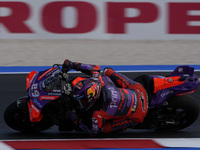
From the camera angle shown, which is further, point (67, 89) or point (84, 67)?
point (84, 67)

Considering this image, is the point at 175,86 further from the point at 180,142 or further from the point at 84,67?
the point at 84,67

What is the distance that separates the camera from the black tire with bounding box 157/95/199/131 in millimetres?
4648

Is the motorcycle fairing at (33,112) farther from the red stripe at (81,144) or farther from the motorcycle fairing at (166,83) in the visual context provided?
the motorcycle fairing at (166,83)

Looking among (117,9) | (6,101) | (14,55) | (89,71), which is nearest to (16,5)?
(14,55)

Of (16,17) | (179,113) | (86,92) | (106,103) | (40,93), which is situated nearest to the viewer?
(86,92)

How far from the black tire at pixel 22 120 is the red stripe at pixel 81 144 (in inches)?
8.8

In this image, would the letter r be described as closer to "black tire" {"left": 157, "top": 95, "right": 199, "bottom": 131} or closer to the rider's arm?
the rider's arm

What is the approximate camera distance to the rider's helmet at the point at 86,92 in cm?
425

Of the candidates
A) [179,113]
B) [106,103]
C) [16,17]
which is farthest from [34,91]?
[16,17]

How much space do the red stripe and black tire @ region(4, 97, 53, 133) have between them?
223 millimetres

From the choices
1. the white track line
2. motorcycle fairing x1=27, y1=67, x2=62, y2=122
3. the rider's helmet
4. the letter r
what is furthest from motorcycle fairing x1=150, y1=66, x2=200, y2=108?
the letter r

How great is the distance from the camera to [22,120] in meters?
4.78

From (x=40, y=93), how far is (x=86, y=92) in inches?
19.7

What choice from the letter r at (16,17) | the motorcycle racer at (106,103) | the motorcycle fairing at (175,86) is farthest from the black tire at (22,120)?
the letter r at (16,17)
